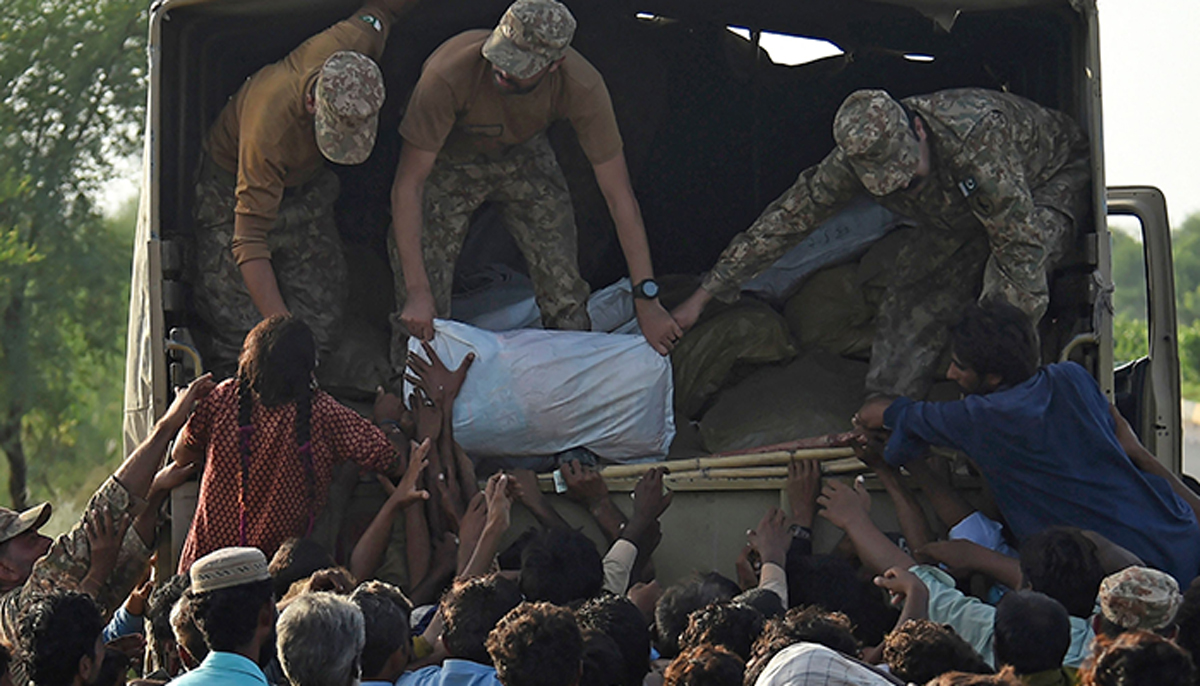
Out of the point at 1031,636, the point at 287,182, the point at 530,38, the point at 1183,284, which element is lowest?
the point at 1183,284

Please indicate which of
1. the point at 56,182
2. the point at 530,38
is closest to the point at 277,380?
the point at 530,38

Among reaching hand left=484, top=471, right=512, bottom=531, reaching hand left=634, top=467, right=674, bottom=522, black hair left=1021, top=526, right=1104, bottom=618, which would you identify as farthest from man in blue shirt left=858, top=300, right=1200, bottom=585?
reaching hand left=484, top=471, right=512, bottom=531

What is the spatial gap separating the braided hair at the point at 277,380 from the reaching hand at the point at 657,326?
1323 mm

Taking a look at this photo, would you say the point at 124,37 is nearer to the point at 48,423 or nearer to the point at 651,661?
the point at 48,423

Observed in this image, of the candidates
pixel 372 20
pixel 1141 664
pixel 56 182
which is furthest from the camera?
pixel 56 182

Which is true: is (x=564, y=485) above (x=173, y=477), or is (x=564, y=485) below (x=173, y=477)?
below

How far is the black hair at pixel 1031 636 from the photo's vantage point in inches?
123

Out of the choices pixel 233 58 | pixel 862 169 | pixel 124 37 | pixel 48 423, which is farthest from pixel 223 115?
pixel 48 423

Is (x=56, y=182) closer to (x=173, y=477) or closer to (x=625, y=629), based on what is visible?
(x=173, y=477)

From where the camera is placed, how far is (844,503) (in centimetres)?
456

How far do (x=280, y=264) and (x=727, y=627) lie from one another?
2.70 meters

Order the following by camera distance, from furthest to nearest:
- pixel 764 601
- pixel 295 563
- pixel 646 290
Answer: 1. pixel 646 290
2. pixel 295 563
3. pixel 764 601

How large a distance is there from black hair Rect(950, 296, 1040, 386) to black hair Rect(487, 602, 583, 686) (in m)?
1.79

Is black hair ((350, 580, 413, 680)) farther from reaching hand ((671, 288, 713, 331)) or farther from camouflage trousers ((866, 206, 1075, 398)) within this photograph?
camouflage trousers ((866, 206, 1075, 398))
